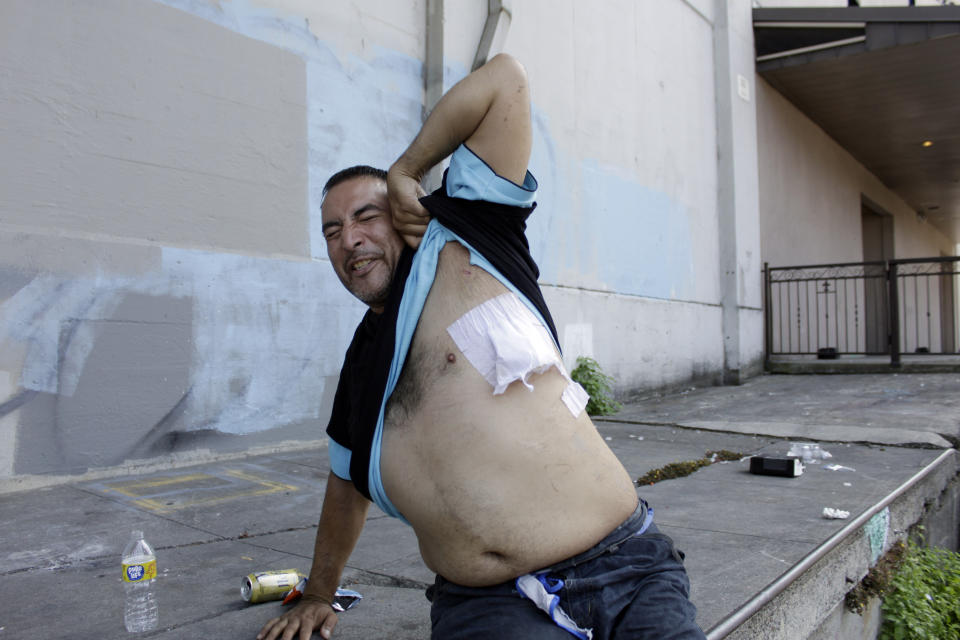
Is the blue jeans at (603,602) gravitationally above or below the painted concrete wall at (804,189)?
below

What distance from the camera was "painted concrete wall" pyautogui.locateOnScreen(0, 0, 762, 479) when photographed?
4.11 meters

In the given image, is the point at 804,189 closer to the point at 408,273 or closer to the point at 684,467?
the point at 684,467

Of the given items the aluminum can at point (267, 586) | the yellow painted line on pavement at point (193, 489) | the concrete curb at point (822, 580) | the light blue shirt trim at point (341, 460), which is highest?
the light blue shirt trim at point (341, 460)

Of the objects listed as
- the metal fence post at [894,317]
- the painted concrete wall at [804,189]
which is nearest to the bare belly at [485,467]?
the metal fence post at [894,317]

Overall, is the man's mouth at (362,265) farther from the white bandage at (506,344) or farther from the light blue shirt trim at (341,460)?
the light blue shirt trim at (341,460)

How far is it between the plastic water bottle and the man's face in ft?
3.65

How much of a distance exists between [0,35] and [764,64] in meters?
11.5

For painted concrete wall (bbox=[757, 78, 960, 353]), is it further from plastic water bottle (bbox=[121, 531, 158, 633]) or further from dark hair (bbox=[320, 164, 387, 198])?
plastic water bottle (bbox=[121, 531, 158, 633])

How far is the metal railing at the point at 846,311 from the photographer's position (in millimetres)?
10797

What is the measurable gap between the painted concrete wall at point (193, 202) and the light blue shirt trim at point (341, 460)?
287 cm

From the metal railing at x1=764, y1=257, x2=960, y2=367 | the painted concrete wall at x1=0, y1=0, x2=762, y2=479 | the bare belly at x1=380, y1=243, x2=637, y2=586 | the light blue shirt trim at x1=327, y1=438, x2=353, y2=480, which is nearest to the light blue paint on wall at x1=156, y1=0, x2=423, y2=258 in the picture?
the painted concrete wall at x1=0, y1=0, x2=762, y2=479

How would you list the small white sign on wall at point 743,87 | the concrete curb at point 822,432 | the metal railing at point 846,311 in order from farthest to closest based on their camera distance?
the small white sign on wall at point 743,87
the metal railing at point 846,311
the concrete curb at point 822,432

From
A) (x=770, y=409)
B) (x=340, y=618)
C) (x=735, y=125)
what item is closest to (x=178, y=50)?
(x=340, y=618)

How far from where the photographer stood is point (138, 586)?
240 centimetres
